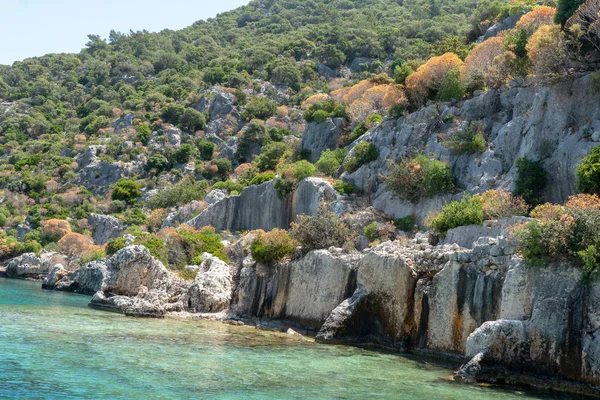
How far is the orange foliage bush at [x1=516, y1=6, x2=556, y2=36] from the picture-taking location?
114 ft

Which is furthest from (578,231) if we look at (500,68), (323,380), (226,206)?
(226,206)

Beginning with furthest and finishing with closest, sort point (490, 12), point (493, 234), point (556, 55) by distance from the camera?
point (490, 12)
point (556, 55)
point (493, 234)

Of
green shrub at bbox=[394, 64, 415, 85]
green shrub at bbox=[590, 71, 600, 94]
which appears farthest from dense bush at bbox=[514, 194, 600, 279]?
green shrub at bbox=[394, 64, 415, 85]

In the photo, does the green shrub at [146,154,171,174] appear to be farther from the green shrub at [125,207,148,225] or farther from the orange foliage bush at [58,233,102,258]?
the orange foliage bush at [58,233,102,258]

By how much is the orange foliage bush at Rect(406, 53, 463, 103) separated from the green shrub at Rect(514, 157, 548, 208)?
41.8 feet

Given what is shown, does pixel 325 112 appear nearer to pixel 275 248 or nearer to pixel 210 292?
pixel 275 248

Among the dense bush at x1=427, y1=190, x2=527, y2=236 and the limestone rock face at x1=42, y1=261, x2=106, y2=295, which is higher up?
the dense bush at x1=427, y1=190, x2=527, y2=236

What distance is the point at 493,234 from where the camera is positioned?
81.7ft

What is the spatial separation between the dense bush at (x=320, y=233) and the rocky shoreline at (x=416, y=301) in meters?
1.44

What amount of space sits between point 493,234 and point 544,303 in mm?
7061

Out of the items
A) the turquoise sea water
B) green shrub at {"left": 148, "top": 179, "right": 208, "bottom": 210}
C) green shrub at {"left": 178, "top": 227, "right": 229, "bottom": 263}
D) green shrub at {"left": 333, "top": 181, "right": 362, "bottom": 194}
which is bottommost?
the turquoise sea water

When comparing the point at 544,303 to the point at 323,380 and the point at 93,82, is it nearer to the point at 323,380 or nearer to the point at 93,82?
the point at 323,380

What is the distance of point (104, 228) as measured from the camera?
2736 inches

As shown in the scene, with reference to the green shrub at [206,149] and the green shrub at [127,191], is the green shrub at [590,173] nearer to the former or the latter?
the green shrub at [127,191]
